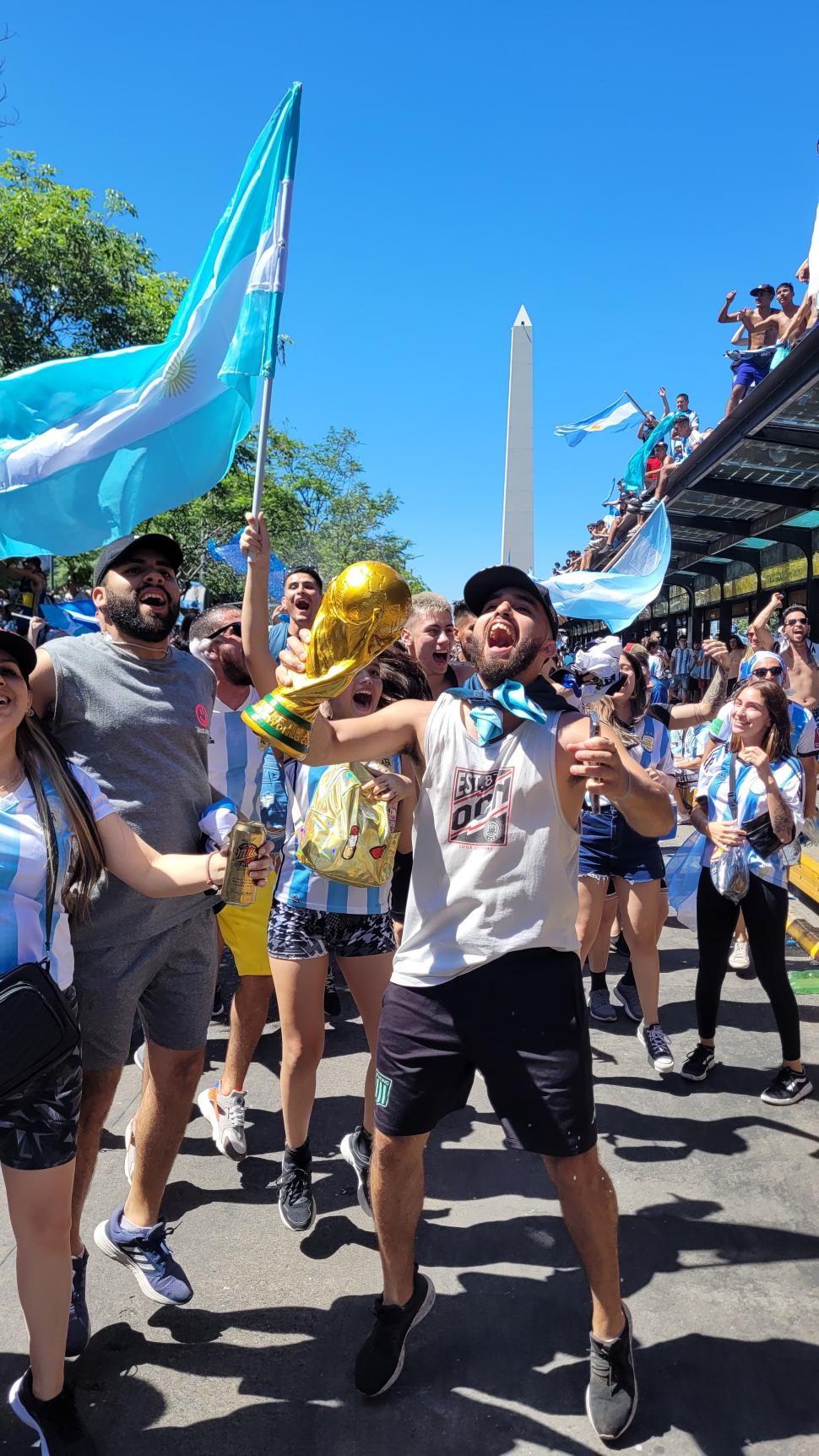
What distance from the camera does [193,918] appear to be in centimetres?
290

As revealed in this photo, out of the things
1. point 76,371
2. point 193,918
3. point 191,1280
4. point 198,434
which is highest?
point 76,371

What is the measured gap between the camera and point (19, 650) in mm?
2334

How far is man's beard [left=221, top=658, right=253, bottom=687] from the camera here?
13.6 ft

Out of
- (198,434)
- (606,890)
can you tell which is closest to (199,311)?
(198,434)

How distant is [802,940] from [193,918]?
455 cm

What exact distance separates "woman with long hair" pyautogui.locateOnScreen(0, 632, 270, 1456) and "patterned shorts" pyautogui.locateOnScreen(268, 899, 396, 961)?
0.89 meters

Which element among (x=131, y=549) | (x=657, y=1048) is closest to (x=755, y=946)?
(x=657, y=1048)

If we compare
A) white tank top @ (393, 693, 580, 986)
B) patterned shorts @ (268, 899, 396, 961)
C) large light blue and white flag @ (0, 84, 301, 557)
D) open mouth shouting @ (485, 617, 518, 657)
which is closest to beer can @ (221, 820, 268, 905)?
white tank top @ (393, 693, 580, 986)

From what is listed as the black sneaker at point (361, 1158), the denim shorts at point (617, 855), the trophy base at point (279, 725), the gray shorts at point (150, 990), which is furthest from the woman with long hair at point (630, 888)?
the trophy base at point (279, 725)

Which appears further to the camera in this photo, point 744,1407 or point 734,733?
point 734,733

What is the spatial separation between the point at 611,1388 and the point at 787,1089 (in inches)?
81.9

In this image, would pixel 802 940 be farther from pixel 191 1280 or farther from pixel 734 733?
pixel 191 1280

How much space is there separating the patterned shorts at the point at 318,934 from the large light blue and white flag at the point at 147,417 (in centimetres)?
150

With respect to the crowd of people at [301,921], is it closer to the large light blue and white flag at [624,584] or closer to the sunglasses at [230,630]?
the sunglasses at [230,630]
